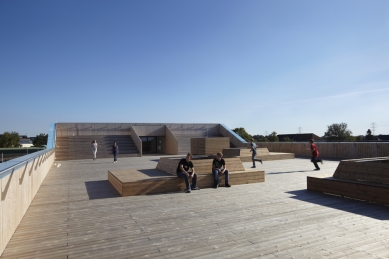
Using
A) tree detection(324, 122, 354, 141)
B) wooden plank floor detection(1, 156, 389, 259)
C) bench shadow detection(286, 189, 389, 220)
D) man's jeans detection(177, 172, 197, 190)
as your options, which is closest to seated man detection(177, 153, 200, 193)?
man's jeans detection(177, 172, 197, 190)

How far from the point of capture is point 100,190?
29.3 feet

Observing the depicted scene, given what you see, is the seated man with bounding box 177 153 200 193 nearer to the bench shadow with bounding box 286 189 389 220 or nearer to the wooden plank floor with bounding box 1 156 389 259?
the wooden plank floor with bounding box 1 156 389 259

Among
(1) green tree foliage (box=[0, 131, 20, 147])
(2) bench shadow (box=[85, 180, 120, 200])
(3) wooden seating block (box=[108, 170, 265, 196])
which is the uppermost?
(1) green tree foliage (box=[0, 131, 20, 147])

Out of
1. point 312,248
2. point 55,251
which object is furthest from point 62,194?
point 312,248

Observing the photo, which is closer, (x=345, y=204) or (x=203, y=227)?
(x=203, y=227)

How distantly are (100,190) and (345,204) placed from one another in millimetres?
6761

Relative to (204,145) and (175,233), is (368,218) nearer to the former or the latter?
(175,233)

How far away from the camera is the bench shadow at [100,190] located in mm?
8031

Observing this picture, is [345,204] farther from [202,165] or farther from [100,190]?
[100,190]

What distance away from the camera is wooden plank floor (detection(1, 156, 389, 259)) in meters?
4.02

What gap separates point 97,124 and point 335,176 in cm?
2328

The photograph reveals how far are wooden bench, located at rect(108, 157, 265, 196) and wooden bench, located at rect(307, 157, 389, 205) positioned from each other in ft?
6.99

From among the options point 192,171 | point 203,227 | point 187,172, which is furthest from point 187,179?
point 203,227

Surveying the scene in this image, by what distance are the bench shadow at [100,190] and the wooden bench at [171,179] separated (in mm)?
187
